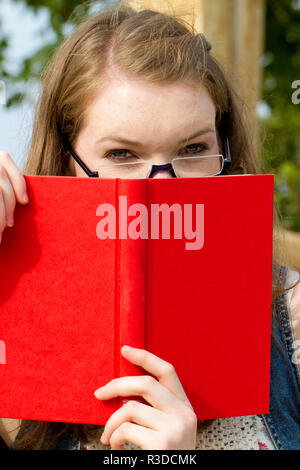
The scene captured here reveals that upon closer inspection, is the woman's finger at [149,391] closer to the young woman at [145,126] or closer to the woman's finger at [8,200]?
the young woman at [145,126]

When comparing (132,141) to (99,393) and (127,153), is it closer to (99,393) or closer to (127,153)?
(127,153)

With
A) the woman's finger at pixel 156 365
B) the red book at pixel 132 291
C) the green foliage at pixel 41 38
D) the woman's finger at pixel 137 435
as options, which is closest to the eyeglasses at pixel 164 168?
the red book at pixel 132 291

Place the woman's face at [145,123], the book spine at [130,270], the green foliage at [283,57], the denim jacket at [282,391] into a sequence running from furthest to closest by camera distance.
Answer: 1. the green foliage at [283,57]
2. the denim jacket at [282,391]
3. the woman's face at [145,123]
4. the book spine at [130,270]

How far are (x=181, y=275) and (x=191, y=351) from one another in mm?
164

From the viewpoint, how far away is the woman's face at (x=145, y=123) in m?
1.39

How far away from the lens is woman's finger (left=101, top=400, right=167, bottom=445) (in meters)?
1.05

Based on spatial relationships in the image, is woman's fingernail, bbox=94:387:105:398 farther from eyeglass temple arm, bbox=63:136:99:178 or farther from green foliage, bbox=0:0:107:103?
green foliage, bbox=0:0:107:103

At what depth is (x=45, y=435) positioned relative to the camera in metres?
1.54

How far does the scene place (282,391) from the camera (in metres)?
1.56

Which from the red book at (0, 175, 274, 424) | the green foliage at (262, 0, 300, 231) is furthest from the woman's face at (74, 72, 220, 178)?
the green foliage at (262, 0, 300, 231)

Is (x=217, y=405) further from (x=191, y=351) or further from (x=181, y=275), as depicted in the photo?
(x=181, y=275)

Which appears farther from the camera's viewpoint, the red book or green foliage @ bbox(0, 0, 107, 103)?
green foliage @ bbox(0, 0, 107, 103)

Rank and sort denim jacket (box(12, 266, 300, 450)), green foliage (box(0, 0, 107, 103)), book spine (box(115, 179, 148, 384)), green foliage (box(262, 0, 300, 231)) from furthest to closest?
green foliage (box(262, 0, 300, 231)) → green foliage (box(0, 0, 107, 103)) → denim jacket (box(12, 266, 300, 450)) → book spine (box(115, 179, 148, 384))

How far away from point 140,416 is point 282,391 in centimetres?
64
